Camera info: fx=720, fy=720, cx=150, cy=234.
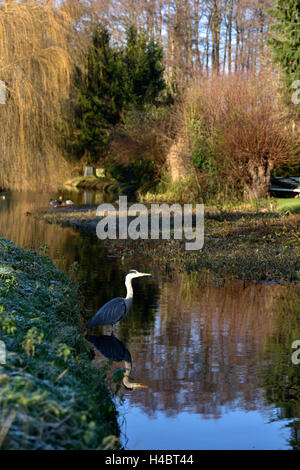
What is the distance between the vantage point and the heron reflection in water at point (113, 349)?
828 cm

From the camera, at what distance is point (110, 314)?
9.45 meters

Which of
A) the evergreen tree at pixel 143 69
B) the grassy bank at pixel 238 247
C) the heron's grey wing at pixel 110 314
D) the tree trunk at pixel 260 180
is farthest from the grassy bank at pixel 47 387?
the evergreen tree at pixel 143 69

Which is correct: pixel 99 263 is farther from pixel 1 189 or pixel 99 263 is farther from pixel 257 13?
pixel 257 13

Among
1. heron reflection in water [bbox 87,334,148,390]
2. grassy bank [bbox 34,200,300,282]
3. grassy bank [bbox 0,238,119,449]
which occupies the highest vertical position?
grassy bank [bbox 34,200,300,282]

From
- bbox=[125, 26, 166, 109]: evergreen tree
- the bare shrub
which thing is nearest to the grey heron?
the bare shrub

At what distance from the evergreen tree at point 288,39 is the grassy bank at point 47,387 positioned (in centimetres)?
2356

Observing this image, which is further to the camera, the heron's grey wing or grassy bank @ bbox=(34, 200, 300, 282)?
grassy bank @ bbox=(34, 200, 300, 282)

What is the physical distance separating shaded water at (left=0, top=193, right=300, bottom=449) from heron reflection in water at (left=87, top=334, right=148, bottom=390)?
0.04 feet

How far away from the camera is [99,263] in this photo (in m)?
15.9

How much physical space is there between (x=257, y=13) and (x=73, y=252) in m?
41.6

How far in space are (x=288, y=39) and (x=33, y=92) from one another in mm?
17562

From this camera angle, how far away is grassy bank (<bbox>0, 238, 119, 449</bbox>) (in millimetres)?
4715

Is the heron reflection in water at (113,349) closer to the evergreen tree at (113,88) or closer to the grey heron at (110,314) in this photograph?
the grey heron at (110,314)

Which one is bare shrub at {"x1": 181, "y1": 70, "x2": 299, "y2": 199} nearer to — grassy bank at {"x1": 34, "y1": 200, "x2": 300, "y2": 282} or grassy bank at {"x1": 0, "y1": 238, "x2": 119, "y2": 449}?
grassy bank at {"x1": 34, "y1": 200, "x2": 300, "y2": 282}
